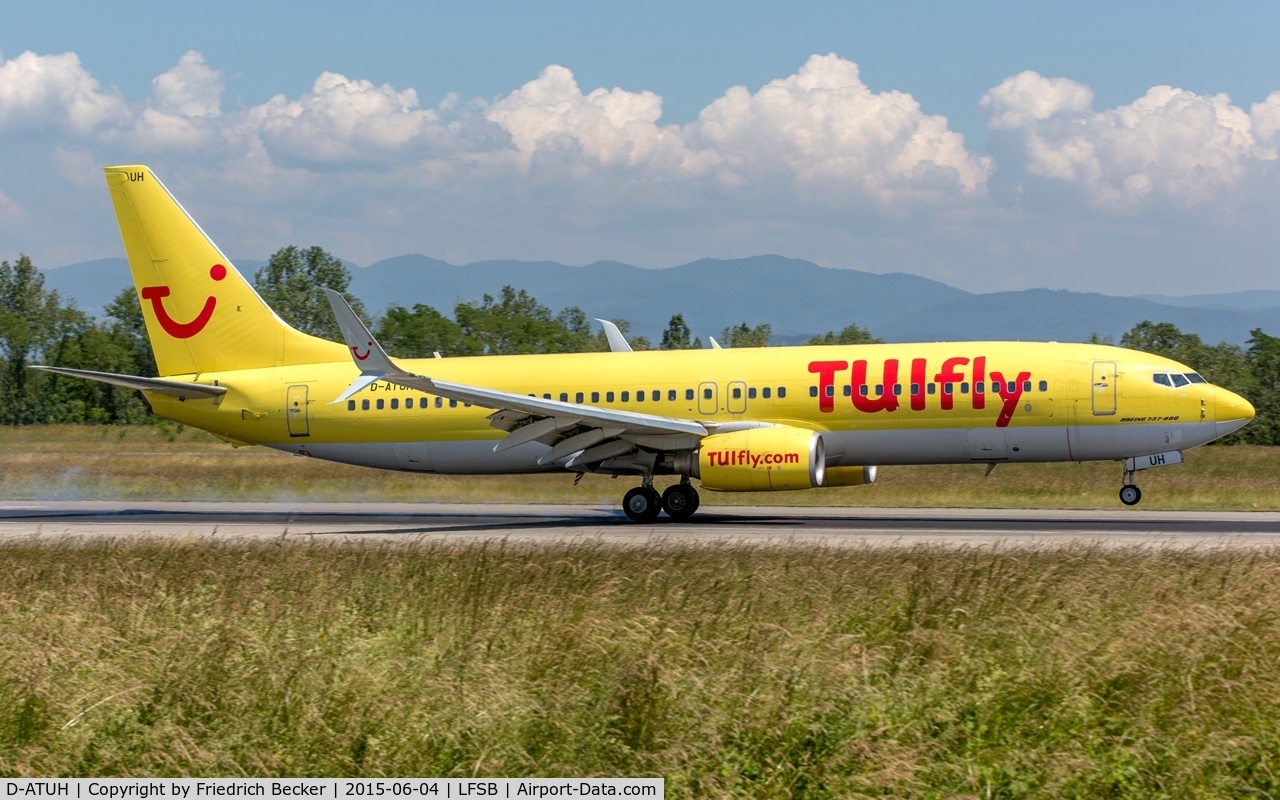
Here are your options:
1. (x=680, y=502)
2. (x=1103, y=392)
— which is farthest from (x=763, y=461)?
(x=1103, y=392)

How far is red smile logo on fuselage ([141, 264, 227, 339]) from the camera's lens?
3203cm

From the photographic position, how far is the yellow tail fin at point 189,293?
32062 mm

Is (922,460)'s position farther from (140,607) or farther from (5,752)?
(5,752)

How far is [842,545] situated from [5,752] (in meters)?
15.0

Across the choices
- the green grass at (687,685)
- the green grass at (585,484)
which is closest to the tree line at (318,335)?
the green grass at (585,484)

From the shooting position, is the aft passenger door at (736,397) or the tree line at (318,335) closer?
the aft passenger door at (736,397)

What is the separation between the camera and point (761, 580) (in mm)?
15484

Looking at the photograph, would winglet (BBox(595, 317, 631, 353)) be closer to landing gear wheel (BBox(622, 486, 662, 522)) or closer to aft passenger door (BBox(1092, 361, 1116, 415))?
landing gear wheel (BBox(622, 486, 662, 522))

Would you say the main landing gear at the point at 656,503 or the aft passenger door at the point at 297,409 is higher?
the aft passenger door at the point at 297,409

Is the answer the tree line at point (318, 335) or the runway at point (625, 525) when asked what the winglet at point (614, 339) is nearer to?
the runway at point (625, 525)

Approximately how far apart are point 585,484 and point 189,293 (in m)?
12.6

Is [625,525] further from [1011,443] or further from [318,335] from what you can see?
[318,335]

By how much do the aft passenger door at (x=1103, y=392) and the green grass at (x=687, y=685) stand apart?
12350 millimetres

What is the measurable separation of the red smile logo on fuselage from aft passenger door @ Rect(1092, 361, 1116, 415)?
21053mm
